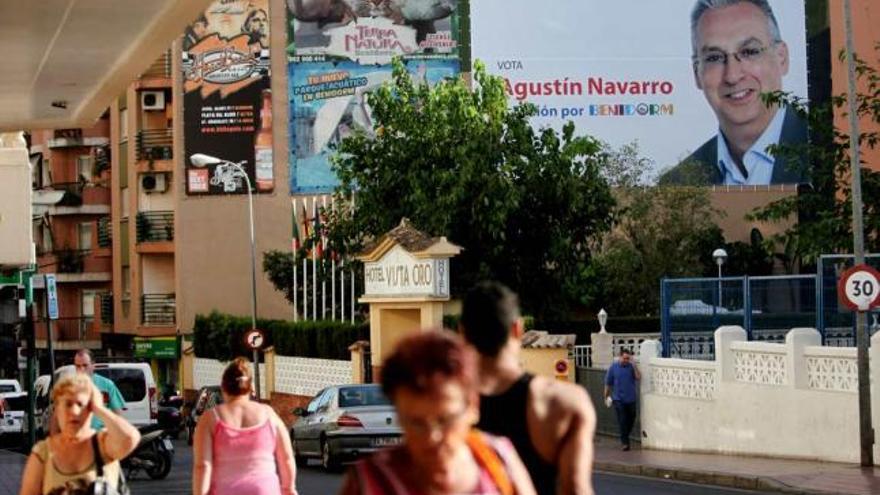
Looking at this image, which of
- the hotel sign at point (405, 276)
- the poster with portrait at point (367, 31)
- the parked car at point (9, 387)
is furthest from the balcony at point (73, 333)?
the hotel sign at point (405, 276)

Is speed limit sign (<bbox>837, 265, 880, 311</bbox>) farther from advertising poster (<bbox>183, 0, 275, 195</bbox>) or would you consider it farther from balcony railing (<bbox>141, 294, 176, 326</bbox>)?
balcony railing (<bbox>141, 294, 176, 326</bbox>)

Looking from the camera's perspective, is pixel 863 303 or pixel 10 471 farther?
pixel 10 471

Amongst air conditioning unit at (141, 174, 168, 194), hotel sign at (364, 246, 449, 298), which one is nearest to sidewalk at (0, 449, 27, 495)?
hotel sign at (364, 246, 449, 298)

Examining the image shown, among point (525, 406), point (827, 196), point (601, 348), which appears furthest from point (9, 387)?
point (525, 406)

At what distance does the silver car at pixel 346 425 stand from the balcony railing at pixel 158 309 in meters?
38.8

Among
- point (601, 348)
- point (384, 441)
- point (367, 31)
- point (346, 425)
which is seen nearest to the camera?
point (384, 441)

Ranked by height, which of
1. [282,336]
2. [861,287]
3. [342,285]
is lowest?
[282,336]

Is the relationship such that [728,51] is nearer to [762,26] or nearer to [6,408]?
[762,26]

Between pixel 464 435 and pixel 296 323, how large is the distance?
46025 mm

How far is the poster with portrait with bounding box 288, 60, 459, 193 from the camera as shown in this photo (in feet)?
214

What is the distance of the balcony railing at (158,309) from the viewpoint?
223ft

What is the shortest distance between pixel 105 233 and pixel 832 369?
171ft

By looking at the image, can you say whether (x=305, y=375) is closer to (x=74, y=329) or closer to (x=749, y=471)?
(x=749, y=471)

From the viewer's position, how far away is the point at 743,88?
232 feet
